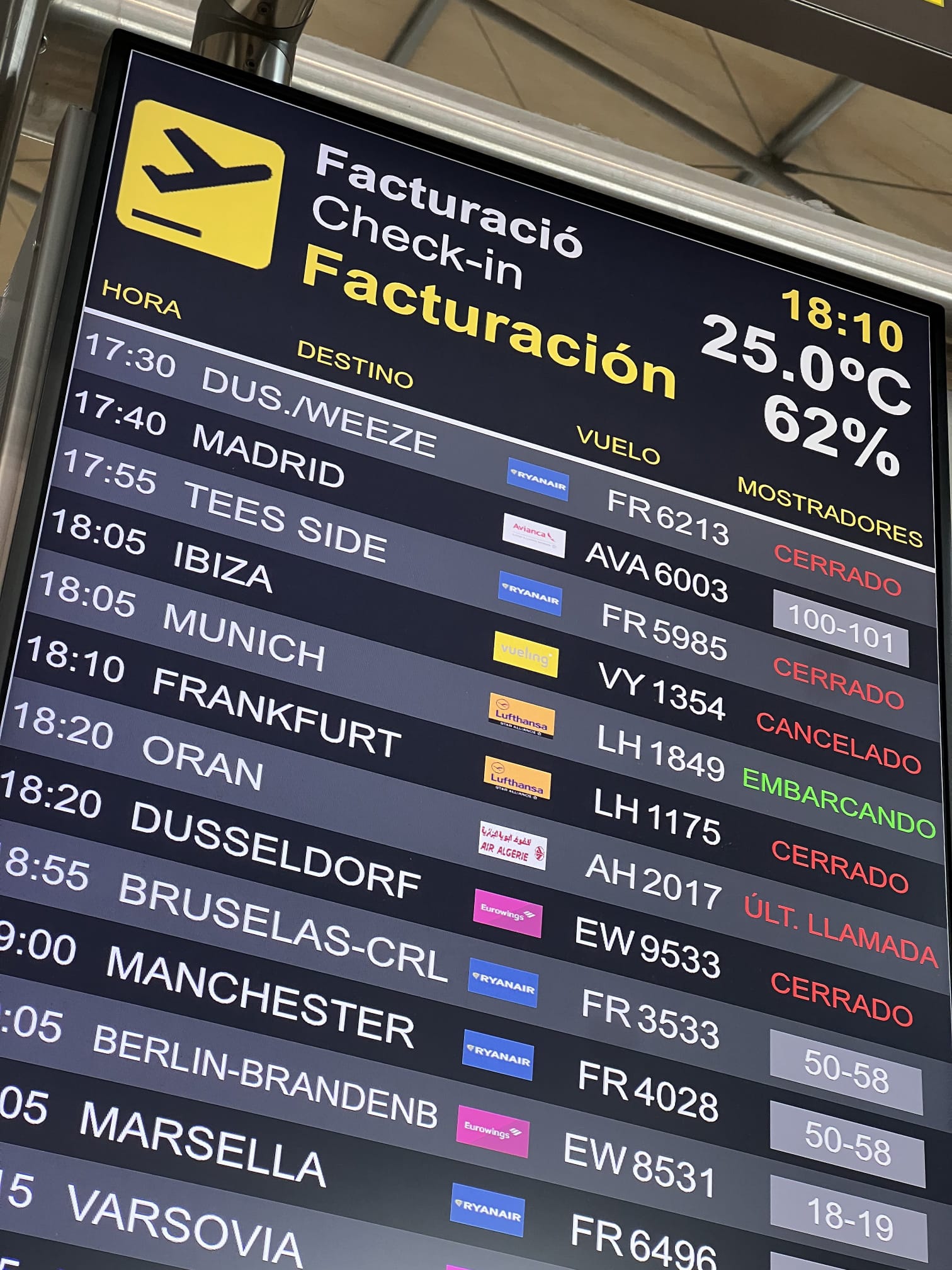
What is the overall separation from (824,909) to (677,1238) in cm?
64

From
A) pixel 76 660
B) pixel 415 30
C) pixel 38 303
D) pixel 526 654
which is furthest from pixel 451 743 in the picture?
pixel 415 30

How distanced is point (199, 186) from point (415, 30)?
824cm

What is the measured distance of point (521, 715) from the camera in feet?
9.70

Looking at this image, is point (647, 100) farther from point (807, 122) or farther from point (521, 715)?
point (521, 715)

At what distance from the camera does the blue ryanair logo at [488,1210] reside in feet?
8.32

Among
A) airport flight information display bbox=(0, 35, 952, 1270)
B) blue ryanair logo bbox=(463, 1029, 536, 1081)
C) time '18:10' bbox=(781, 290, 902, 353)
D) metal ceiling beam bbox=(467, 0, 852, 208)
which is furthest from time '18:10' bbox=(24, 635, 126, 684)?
metal ceiling beam bbox=(467, 0, 852, 208)

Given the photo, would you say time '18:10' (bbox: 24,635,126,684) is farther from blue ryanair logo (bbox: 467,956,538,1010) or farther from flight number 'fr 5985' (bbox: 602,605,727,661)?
flight number 'fr 5985' (bbox: 602,605,727,661)

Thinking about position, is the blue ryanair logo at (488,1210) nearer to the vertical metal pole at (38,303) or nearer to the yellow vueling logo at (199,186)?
the vertical metal pole at (38,303)

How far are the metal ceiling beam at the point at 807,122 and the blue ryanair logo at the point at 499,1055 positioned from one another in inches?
342

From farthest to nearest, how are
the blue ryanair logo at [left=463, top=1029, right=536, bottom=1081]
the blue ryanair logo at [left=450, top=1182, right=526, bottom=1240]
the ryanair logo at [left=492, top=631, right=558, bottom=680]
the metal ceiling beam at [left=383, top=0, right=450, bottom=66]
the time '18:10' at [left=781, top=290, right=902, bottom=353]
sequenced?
1. the metal ceiling beam at [left=383, top=0, right=450, bottom=66]
2. the time '18:10' at [left=781, top=290, right=902, bottom=353]
3. the ryanair logo at [left=492, top=631, right=558, bottom=680]
4. the blue ryanair logo at [left=463, top=1029, right=536, bottom=1081]
5. the blue ryanair logo at [left=450, top=1182, right=526, bottom=1240]

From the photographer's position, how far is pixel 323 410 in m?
3.11

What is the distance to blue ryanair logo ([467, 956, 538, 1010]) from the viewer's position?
2.71 m

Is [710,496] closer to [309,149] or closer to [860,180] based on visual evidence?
[309,149]

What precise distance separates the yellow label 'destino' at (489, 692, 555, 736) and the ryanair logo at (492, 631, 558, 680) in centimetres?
7
